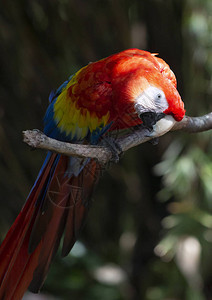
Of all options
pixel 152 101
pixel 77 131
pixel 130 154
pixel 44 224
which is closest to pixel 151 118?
pixel 152 101

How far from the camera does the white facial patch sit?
34.9 inches

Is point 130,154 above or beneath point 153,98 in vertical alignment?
beneath

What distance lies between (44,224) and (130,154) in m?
0.86

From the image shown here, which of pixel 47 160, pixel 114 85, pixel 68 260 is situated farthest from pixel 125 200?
pixel 114 85

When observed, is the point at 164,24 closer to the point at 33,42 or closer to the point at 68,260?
the point at 33,42

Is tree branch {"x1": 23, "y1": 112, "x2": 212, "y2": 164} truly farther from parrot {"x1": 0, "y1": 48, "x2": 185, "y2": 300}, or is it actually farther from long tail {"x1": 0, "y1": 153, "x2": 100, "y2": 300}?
long tail {"x1": 0, "y1": 153, "x2": 100, "y2": 300}

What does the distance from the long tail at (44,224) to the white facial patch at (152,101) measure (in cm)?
30

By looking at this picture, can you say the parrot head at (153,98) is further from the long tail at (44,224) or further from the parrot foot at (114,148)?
the long tail at (44,224)

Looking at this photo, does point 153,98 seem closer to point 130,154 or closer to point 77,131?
point 77,131

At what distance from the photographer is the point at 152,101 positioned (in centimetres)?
89

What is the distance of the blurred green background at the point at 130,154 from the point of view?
1.62 m

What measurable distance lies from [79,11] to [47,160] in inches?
31.0

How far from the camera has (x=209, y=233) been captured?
1698 millimetres

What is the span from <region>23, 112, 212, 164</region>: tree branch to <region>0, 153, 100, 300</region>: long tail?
198mm
